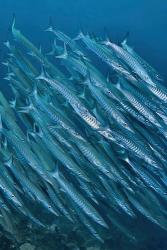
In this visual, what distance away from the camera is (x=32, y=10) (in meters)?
13.6

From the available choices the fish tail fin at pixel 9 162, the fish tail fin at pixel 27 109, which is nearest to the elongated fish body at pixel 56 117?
the fish tail fin at pixel 27 109

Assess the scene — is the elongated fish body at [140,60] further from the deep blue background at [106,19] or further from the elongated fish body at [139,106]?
the deep blue background at [106,19]

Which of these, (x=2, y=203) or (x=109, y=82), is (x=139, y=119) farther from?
(x=2, y=203)

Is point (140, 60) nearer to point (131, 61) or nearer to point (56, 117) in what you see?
point (131, 61)

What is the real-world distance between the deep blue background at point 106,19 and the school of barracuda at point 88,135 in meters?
7.46

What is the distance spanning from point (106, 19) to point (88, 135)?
28.2ft

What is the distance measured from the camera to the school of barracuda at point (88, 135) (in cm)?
500

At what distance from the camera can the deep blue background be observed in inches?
509

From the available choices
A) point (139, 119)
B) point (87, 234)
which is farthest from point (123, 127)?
point (87, 234)

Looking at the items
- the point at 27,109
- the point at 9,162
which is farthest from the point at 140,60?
the point at 9,162

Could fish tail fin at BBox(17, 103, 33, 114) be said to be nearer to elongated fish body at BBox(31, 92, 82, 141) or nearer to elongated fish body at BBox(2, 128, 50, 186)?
elongated fish body at BBox(31, 92, 82, 141)

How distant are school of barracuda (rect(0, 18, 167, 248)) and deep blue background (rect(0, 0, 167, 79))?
24.5 ft

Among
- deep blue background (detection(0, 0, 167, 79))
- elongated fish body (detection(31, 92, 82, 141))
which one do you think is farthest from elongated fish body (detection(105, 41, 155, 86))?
deep blue background (detection(0, 0, 167, 79))

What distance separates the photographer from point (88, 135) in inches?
212
